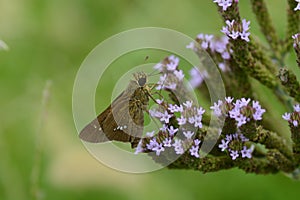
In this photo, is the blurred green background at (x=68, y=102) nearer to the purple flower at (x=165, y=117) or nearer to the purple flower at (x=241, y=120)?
the purple flower at (x=165, y=117)

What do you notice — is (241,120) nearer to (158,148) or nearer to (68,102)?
(158,148)

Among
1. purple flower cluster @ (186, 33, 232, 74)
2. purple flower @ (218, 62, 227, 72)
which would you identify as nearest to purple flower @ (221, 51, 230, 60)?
purple flower cluster @ (186, 33, 232, 74)

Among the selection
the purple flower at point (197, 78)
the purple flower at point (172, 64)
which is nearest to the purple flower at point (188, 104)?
the purple flower at point (172, 64)

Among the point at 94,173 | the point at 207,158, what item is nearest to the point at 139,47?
the point at 94,173

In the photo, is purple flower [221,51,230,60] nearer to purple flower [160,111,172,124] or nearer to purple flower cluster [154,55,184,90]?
purple flower cluster [154,55,184,90]

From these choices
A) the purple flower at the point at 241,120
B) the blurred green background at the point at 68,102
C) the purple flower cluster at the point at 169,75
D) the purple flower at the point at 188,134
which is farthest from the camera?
the blurred green background at the point at 68,102

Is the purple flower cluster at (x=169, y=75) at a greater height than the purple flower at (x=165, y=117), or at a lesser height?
greater

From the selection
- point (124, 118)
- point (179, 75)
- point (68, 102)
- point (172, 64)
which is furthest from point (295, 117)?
point (68, 102)

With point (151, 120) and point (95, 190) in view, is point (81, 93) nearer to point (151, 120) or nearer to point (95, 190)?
point (95, 190)
